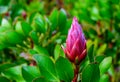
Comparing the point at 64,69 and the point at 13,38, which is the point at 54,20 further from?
the point at 64,69

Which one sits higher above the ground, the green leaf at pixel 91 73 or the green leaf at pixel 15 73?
the green leaf at pixel 15 73

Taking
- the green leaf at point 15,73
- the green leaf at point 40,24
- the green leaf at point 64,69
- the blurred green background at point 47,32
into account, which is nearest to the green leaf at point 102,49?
the blurred green background at point 47,32

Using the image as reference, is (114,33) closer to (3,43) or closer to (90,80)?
(3,43)

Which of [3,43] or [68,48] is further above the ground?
[3,43]

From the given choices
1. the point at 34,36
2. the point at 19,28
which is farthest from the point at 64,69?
the point at 19,28

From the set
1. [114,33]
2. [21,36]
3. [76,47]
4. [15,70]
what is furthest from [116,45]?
→ [76,47]

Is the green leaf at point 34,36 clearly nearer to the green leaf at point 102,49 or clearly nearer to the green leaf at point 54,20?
the green leaf at point 54,20
